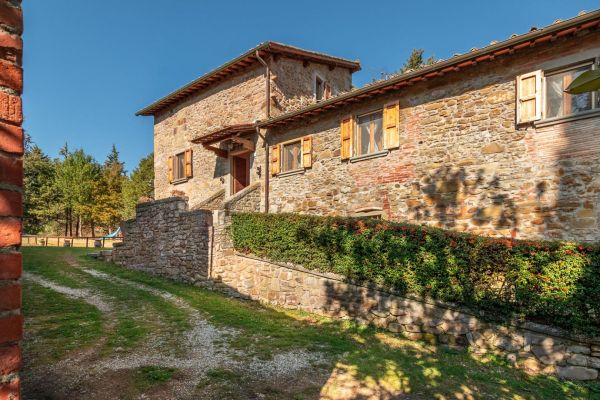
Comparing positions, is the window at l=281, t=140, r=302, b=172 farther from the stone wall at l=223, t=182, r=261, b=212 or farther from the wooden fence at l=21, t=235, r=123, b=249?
the wooden fence at l=21, t=235, r=123, b=249

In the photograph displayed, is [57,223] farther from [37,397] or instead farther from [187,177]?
[37,397]

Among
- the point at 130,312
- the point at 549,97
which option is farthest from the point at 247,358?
the point at 549,97

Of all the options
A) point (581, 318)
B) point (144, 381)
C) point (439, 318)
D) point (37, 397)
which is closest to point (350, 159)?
point (439, 318)

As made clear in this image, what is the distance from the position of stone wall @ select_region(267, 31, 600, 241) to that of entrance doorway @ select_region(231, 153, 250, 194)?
201 inches

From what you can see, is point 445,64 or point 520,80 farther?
point 445,64

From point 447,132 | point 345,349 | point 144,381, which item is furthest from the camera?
point 447,132

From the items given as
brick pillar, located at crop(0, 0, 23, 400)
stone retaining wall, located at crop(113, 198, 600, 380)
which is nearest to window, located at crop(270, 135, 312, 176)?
stone retaining wall, located at crop(113, 198, 600, 380)

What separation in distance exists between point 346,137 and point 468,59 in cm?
382

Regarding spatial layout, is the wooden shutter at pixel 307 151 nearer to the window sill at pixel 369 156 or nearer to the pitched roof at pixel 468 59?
the pitched roof at pixel 468 59

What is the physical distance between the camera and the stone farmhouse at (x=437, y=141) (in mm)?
6930

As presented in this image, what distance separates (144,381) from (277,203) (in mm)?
8535

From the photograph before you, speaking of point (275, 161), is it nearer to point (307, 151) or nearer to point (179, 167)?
point (307, 151)

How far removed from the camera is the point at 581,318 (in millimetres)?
4816

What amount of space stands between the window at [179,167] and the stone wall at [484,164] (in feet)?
30.3
